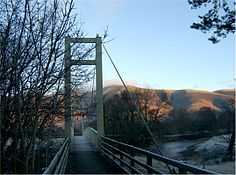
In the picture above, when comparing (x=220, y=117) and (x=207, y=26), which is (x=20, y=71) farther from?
(x=220, y=117)

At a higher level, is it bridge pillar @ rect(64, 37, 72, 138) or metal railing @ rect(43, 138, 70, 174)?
bridge pillar @ rect(64, 37, 72, 138)

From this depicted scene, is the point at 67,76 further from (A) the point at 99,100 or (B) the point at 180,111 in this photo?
(B) the point at 180,111

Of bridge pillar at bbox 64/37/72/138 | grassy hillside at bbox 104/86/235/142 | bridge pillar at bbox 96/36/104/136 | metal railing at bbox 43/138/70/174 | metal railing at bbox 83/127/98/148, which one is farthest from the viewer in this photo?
grassy hillside at bbox 104/86/235/142

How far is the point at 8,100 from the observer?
9.79 meters

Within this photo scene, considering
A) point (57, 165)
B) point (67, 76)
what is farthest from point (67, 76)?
point (57, 165)

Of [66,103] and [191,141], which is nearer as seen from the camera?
[66,103]

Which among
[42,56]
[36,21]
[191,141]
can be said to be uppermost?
[36,21]

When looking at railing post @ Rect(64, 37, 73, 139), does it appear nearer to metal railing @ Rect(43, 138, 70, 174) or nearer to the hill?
metal railing @ Rect(43, 138, 70, 174)

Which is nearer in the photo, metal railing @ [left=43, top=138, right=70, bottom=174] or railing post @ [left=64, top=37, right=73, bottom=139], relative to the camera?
metal railing @ [left=43, top=138, right=70, bottom=174]

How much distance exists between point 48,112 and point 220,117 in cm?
5104

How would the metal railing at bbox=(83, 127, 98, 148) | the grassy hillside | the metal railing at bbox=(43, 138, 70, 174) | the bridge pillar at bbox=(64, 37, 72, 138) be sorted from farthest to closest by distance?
1. the grassy hillside
2. the metal railing at bbox=(83, 127, 98, 148)
3. the bridge pillar at bbox=(64, 37, 72, 138)
4. the metal railing at bbox=(43, 138, 70, 174)

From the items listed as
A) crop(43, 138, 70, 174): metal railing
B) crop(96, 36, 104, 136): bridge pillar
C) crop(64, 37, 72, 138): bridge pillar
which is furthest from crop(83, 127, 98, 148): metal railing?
crop(43, 138, 70, 174): metal railing

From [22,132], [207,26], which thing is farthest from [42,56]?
[207,26]

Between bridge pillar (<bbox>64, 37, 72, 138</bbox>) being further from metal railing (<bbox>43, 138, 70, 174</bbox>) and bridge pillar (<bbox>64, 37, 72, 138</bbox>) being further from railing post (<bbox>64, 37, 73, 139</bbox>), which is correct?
metal railing (<bbox>43, 138, 70, 174</bbox>)
